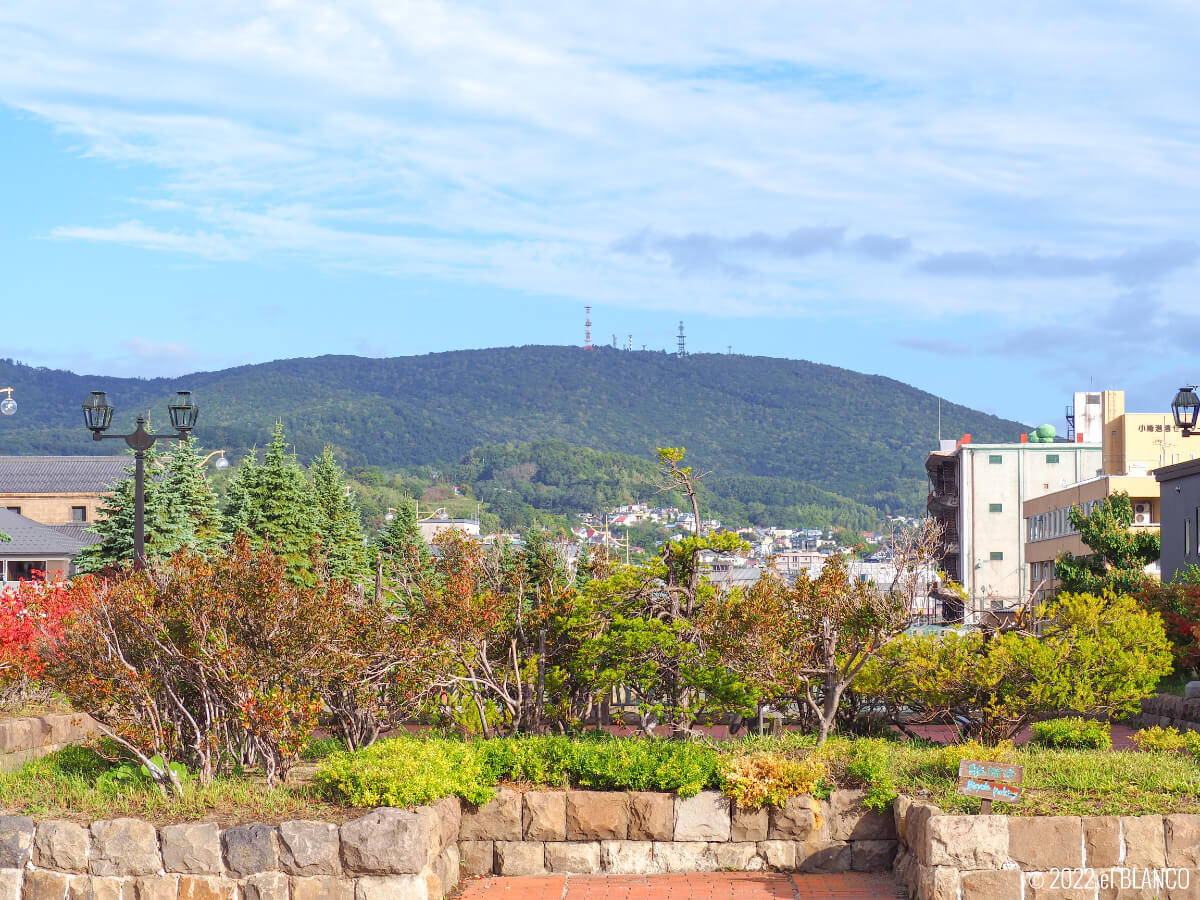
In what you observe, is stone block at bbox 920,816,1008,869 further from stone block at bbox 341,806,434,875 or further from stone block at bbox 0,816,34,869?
stone block at bbox 0,816,34,869

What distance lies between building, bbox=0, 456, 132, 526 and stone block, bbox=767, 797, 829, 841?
62.3 m

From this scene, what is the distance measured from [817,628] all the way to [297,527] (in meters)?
32.1

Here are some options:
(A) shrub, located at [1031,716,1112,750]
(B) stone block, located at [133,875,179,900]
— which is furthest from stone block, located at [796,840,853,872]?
(B) stone block, located at [133,875,179,900]

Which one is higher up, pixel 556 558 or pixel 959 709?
pixel 556 558

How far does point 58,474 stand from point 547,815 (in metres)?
68.4

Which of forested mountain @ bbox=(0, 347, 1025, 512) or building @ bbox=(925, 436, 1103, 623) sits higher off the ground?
forested mountain @ bbox=(0, 347, 1025, 512)

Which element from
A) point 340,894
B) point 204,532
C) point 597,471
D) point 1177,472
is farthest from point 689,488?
point 597,471

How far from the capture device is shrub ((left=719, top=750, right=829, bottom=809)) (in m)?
11.6

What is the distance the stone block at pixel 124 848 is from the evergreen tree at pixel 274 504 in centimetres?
3133

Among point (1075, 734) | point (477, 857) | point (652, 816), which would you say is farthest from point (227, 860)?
point (1075, 734)

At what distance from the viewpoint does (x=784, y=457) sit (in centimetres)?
17638

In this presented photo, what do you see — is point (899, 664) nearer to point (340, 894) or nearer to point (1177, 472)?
point (340, 894)

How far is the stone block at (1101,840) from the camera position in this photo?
1027 cm

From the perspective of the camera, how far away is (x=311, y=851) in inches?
409
